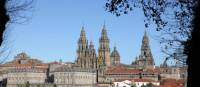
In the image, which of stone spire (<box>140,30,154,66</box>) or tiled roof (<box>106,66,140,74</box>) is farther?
tiled roof (<box>106,66,140,74</box>)

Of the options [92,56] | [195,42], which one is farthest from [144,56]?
[195,42]

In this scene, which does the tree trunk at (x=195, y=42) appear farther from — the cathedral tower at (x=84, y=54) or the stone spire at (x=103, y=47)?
the stone spire at (x=103, y=47)

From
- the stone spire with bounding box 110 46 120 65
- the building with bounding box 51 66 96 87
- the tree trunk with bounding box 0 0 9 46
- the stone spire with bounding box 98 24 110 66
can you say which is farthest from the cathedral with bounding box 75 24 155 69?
the tree trunk with bounding box 0 0 9 46

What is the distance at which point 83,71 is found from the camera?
12900cm

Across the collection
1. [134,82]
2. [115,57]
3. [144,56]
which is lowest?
[134,82]

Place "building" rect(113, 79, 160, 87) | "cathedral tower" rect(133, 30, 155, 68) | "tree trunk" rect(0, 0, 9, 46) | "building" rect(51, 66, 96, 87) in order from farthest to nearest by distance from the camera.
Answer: "cathedral tower" rect(133, 30, 155, 68)
"building" rect(113, 79, 160, 87)
"building" rect(51, 66, 96, 87)
"tree trunk" rect(0, 0, 9, 46)

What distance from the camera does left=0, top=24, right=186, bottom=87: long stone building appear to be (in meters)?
128

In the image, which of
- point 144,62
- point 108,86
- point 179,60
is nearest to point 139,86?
point 108,86

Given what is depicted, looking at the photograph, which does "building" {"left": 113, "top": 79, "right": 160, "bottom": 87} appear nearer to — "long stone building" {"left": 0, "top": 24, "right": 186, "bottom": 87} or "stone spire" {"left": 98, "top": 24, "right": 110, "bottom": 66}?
"long stone building" {"left": 0, "top": 24, "right": 186, "bottom": 87}

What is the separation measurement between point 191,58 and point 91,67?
126m

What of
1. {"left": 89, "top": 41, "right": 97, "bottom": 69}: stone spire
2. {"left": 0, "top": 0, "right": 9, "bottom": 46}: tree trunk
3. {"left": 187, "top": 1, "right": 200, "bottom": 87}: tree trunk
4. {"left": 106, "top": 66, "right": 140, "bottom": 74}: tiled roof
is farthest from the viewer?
{"left": 106, "top": 66, "right": 140, "bottom": 74}: tiled roof

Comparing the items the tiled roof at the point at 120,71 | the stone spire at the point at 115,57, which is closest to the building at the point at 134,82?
the tiled roof at the point at 120,71

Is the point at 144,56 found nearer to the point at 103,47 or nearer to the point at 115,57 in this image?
the point at 103,47

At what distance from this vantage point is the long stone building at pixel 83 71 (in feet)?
422
